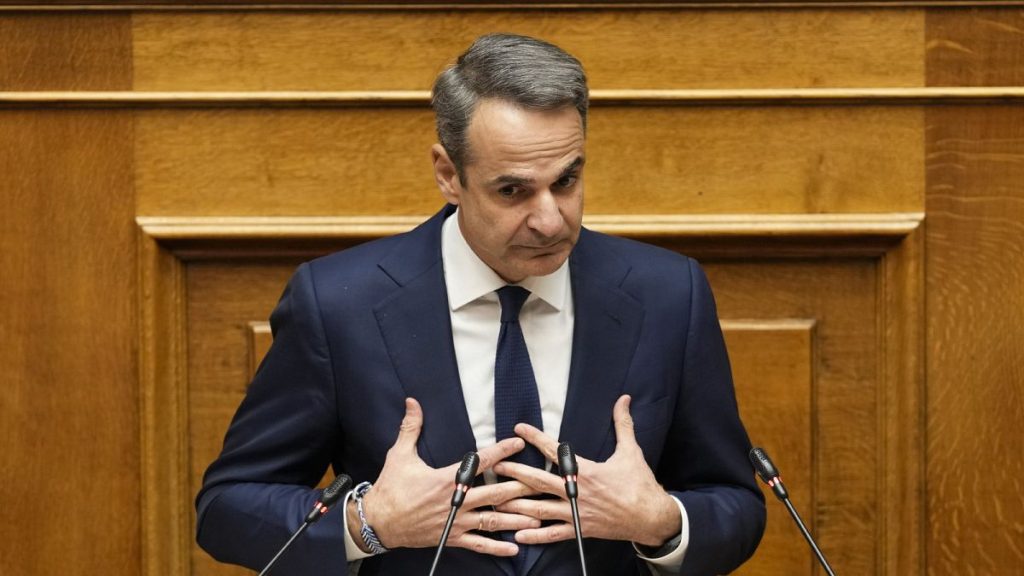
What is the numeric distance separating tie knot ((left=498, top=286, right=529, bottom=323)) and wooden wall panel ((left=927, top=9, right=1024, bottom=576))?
0.93 meters

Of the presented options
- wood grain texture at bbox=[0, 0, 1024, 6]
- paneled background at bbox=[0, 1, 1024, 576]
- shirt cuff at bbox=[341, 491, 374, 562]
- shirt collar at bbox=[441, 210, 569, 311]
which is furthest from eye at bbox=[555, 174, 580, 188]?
wood grain texture at bbox=[0, 0, 1024, 6]

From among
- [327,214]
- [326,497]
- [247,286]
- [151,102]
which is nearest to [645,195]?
[327,214]

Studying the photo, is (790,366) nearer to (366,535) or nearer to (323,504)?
(366,535)

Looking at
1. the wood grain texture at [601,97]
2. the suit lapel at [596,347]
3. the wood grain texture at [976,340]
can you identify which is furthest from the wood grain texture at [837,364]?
the suit lapel at [596,347]

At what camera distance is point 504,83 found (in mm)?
1779

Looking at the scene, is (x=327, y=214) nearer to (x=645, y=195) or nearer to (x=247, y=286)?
(x=247, y=286)

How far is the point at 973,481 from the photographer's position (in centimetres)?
249

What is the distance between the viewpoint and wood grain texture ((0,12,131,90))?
7.95 feet

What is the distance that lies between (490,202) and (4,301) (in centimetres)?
107

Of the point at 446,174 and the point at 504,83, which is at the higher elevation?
the point at 504,83

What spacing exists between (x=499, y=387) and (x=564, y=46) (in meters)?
0.83

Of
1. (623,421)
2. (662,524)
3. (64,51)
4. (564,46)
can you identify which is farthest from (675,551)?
(64,51)

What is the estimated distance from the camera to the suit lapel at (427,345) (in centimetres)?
184

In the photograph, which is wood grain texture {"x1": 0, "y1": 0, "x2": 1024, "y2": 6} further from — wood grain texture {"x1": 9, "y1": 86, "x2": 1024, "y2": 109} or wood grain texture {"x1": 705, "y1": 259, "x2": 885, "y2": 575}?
wood grain texture {"x1": 705, "y1": 259, "x2": 885, "y2": 575}
